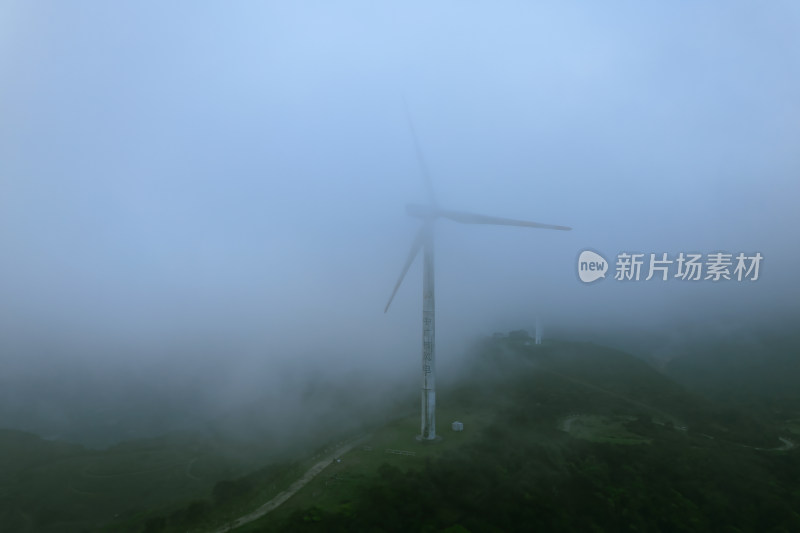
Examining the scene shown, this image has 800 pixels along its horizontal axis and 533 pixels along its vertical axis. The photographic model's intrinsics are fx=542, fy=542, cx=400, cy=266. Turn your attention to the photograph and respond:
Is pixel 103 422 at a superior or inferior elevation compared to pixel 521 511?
inferior

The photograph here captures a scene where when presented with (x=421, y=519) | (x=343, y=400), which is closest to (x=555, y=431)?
(x=421, y=519)

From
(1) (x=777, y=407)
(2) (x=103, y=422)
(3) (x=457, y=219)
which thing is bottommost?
(2) (x=103, y=422)

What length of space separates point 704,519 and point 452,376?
88.8 meters

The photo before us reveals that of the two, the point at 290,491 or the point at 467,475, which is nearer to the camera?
the point at 290,491

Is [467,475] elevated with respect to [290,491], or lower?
elevated

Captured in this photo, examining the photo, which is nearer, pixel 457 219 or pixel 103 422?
pixel 457 219

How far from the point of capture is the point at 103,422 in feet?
475

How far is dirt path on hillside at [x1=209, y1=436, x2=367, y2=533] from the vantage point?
7200 cm

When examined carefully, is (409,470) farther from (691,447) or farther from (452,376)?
(452,376)

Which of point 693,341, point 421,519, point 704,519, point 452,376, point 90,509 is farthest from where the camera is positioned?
point 693,341

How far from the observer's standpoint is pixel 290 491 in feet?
260

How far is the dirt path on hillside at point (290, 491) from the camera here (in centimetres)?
7200

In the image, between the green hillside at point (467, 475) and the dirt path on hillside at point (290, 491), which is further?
the green hillside at point (467, 475)

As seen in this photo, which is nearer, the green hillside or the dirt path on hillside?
the dirt path on hillside
